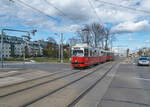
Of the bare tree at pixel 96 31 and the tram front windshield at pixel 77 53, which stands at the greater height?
the bare tree at pixel 96 31

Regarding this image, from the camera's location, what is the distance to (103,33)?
54.9 metres

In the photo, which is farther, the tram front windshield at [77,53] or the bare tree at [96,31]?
the bare tree at [96,31]

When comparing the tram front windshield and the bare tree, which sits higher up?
the bare tree

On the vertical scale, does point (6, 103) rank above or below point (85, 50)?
below

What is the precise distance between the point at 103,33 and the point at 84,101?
50.2 m

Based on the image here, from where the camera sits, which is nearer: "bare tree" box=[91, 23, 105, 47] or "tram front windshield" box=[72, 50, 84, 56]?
"tram front windshield" box=[72, 50, 84, 56]

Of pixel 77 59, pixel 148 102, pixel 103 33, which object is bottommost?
pixel 148 102

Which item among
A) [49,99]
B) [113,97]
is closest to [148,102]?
[113,97]

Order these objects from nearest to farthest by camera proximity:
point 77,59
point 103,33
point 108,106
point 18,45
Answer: point 108,106
point 77,59
point 103,33
point 18,45

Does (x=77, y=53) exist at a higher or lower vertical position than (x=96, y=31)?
lower

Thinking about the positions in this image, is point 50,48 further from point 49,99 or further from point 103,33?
point 49,99

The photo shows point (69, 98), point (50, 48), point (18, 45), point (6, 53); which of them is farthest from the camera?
point (18, 45)

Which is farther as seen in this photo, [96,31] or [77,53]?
[96,31]

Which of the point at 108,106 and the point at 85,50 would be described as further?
the point at 85,50
